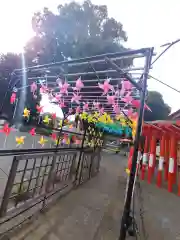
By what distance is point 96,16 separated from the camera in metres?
10.8

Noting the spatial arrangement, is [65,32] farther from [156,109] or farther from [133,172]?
[156,109]

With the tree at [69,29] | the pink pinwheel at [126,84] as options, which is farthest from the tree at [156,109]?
the pink pinwheel at [126,84]

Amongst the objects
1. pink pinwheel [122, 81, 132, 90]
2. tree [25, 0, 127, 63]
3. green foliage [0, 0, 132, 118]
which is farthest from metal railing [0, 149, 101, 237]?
tree [25, 0, 127, 63]

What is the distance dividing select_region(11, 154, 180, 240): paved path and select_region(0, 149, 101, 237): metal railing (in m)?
0.20

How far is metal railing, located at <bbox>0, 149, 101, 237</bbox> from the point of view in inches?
69.4

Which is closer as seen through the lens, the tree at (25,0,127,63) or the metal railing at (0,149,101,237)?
the metal railing at (0,149,101,237)

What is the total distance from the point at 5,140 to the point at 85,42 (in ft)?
23.9

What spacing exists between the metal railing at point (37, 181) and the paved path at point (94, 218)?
0.67 feet

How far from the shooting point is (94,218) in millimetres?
2703

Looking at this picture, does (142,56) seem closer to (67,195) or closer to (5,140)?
(67,195)

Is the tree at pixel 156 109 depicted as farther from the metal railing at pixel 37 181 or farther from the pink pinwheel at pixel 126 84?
the pink pinwheel at pixel 126 84

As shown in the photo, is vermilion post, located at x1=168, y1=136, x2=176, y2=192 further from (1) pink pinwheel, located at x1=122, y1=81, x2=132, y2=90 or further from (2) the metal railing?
(1) pink pinwheel, located at x1=122, y1=81, x2=132, y2=90

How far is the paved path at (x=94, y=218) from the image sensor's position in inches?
84.0

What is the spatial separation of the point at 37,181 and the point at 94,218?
123 centimetres
